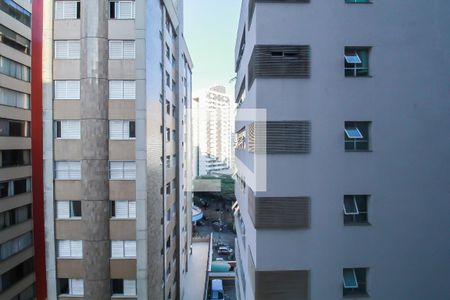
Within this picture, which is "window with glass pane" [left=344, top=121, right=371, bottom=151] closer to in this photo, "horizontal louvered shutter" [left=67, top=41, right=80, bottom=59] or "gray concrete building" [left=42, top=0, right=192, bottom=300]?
"gray concrete building" [left=42, top=0, right=192, bottom=300]

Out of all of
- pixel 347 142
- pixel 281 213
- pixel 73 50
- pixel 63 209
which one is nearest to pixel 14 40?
pixel 73 50

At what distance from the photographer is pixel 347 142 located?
7746 millimetres

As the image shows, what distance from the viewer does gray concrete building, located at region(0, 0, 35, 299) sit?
14555mm

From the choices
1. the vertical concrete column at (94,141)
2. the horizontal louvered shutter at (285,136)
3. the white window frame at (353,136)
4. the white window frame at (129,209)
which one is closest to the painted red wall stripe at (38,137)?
the vertical concrete column at (94,141)

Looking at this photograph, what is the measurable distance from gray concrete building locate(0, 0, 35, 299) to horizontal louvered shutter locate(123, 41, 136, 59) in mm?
7406

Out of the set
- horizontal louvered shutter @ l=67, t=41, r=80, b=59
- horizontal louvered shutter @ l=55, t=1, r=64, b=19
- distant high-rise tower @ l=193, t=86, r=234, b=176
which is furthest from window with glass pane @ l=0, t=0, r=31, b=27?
distant high-rise tower @ l=193, t=86, r=234, b=176

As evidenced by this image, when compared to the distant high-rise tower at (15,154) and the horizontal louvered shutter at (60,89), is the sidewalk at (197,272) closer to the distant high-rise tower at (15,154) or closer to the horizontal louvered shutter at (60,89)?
the distant high-rise tower at (15,154)

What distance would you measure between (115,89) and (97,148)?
2950 millimetres

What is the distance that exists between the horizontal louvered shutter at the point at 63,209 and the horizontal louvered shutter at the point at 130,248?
3.22 m

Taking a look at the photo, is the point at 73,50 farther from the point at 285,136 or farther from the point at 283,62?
the point at 285,136

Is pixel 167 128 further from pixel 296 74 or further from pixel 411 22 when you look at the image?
pixel 411 22

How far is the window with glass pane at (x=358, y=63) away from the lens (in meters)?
7.71

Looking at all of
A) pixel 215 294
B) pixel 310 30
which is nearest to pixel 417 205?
pixel 310 30

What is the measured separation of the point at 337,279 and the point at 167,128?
1353 centimetres
